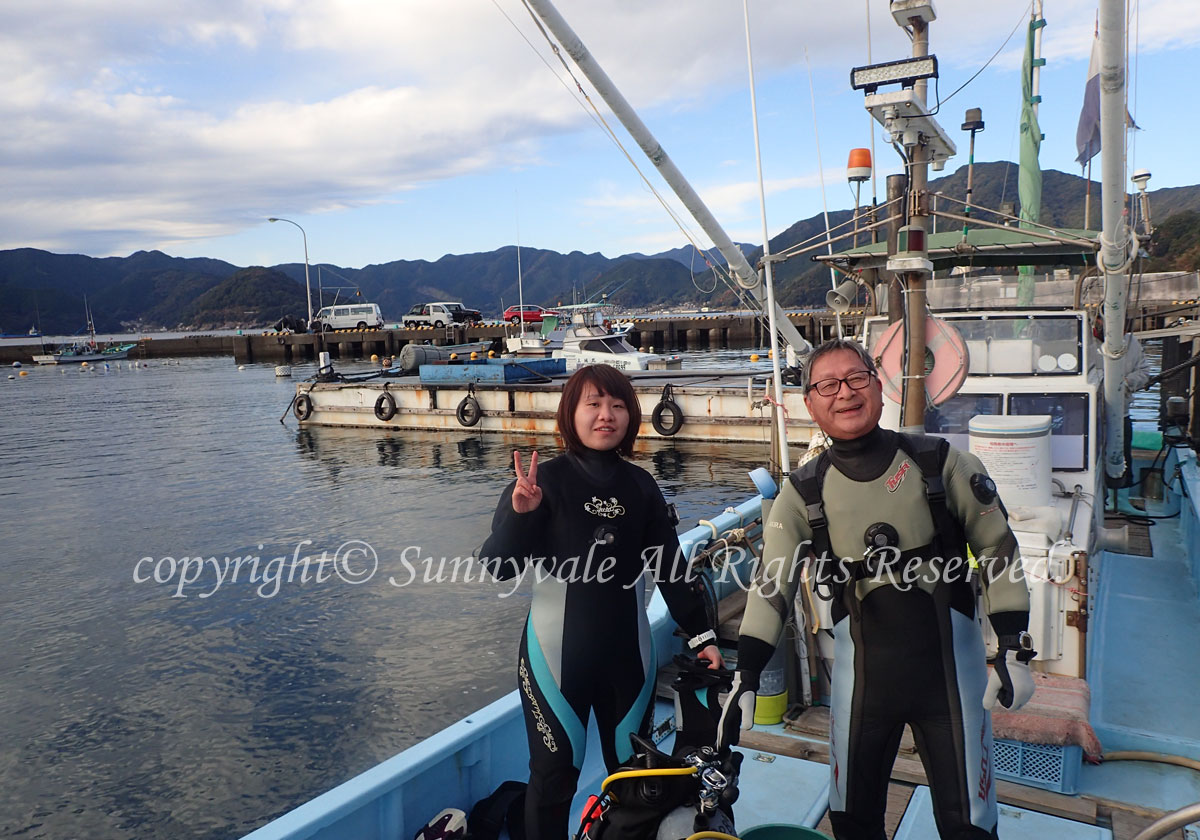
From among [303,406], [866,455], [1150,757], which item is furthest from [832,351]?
[303,406]

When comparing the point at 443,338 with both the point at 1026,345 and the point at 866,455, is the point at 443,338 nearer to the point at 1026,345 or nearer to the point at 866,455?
the point at 1026,345

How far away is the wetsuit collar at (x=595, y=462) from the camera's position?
2826 millimetres

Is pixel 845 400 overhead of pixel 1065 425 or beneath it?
overhead

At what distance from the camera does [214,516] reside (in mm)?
15367

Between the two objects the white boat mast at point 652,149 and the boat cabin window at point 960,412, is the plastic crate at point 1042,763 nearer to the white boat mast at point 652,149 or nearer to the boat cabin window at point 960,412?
the boat cabin window at point 960,412

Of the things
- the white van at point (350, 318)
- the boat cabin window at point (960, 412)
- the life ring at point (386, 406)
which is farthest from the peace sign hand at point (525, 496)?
the white van at point (350, 318)

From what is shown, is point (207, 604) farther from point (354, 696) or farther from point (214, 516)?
point (214, 516)

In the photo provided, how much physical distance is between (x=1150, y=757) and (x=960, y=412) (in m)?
2.59

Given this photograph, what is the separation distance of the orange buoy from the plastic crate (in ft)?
20.0

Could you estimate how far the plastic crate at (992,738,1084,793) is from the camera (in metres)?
3.69

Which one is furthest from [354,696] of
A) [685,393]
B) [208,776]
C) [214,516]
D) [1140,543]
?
[685,393]

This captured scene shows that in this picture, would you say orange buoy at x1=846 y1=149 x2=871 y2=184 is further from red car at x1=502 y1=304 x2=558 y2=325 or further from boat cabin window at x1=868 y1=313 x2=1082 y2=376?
red car at x1=502 y1=304 x2=558 y2=325

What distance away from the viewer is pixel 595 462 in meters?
2.84

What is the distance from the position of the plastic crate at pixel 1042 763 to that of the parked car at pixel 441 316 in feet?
216
